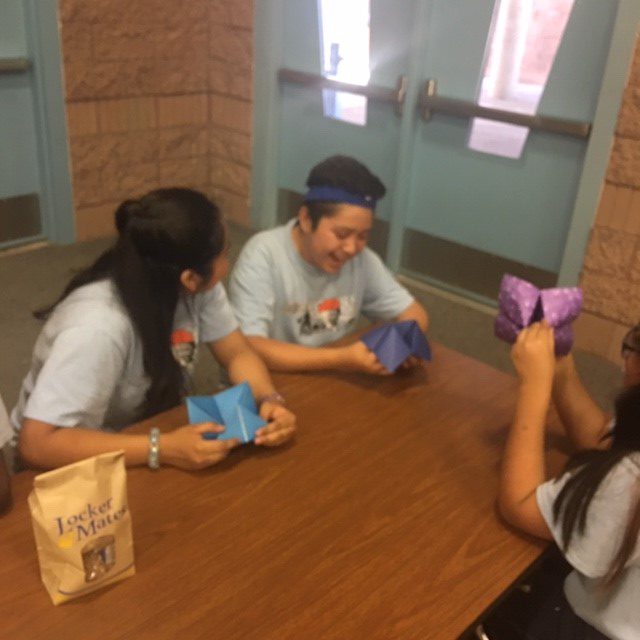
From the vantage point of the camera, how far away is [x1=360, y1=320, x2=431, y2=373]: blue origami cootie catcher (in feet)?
5.08

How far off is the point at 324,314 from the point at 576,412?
77 centimetres

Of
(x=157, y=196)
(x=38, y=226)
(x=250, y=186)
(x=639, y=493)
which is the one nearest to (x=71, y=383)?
(x=157, y=196)

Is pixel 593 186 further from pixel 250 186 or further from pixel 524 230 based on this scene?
pixel 250 186

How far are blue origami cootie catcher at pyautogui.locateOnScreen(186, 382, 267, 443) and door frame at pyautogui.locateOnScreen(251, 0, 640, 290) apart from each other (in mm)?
2365

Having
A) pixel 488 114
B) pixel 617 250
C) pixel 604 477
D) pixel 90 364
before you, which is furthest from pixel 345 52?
pixel 604 477

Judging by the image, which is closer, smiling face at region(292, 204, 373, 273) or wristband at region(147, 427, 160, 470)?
wristband at region(147, 427, 160, 470)

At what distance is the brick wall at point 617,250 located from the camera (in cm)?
295

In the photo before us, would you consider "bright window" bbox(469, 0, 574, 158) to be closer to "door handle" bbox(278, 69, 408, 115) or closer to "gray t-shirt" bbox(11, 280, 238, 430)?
"door handle" bbox(278, 69, 408, 115)

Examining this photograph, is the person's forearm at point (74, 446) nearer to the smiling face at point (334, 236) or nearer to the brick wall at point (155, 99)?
the smiling face at point (334, 236)

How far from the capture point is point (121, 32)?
3.88m

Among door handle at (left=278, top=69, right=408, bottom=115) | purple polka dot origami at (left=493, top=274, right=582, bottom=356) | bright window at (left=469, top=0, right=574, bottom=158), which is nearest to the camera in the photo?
purple polka dot origami at (left=493, top=274, right=582, bottom=356)

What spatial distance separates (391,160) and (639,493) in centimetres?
310

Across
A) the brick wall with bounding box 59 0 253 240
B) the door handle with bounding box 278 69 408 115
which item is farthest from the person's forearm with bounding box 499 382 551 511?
the brick wall with bounding box 59 0 253 240

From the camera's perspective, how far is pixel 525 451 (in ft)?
4.02
